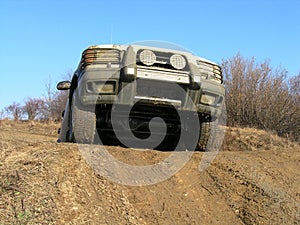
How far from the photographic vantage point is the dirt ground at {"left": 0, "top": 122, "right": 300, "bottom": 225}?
3.76m

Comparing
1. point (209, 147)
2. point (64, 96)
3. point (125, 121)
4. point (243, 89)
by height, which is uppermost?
point (125, 121)

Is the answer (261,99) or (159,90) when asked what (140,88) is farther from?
(261,99)

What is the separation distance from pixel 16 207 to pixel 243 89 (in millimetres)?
18857

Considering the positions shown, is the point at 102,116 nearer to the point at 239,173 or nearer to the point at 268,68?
the point at 239,173

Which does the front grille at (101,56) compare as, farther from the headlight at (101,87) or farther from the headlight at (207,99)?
the headlight at (207,99)

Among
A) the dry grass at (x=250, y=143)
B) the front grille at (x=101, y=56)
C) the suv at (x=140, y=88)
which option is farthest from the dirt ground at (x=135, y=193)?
the dry grass at (x=250, y=143)

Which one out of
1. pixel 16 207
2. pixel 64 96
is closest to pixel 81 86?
pixel 16 207

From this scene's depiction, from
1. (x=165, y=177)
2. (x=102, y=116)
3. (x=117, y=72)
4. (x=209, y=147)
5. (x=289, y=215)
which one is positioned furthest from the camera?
(x=209, y=147)

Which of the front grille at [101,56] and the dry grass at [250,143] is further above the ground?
the front grille at [101,56]

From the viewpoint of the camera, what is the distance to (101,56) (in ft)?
18.4

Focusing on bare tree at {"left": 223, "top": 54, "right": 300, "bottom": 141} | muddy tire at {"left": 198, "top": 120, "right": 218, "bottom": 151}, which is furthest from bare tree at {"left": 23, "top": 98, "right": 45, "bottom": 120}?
muddy tire at {"left": 198, "top": 120, "right": 218, "bottom": 151}

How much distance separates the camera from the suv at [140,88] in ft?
18.0

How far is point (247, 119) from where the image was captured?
20.7 meters

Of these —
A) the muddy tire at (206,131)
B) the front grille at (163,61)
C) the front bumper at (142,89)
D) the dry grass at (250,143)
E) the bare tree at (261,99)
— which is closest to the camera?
the front bumper at (142,89)
